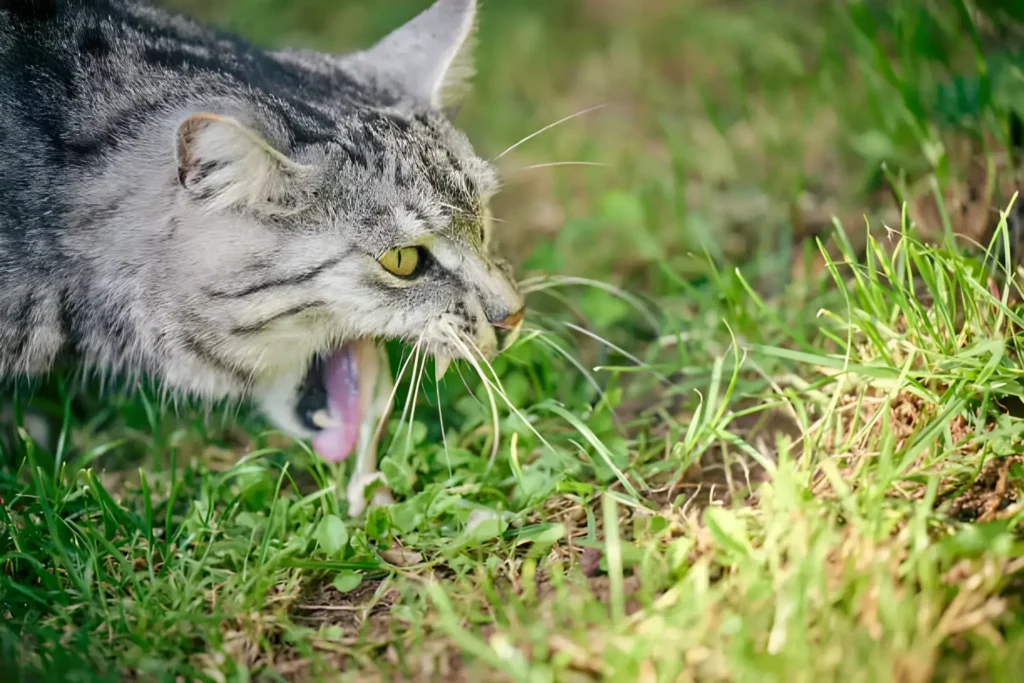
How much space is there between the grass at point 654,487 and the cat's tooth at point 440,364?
20 centimetres

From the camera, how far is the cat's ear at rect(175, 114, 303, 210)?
1899mm

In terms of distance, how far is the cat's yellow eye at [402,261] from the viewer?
2105 millimetres

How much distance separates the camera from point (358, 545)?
6.89 ft

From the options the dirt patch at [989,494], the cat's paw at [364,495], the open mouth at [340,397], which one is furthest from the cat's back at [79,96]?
the dirt patch at [989,494]

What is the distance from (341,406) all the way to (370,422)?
0.41ft

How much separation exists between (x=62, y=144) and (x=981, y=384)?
217 centimetres

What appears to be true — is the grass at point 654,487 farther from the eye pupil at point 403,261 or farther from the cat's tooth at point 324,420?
the eye pupil at point 403,261

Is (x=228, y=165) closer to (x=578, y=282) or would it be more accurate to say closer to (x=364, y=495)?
(x=364, y=495)

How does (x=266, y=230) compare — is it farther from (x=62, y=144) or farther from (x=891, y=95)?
(x=891, y=95)

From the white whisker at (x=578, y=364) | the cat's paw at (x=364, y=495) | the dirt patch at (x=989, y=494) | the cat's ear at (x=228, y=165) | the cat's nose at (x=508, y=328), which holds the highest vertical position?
the cat's ear at (x=228, y=165)

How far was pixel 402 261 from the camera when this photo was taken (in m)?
2.13

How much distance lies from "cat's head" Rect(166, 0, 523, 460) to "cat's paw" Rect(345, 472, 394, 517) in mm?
112

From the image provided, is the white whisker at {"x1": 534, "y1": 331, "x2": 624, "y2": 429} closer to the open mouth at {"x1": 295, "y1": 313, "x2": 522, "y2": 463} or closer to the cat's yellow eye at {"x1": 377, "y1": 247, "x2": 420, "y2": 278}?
the open mouth at {"x1": 295, "y1": 313, "x2": 522, "y2": 463}

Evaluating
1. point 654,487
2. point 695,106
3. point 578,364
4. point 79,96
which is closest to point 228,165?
point 79,96
